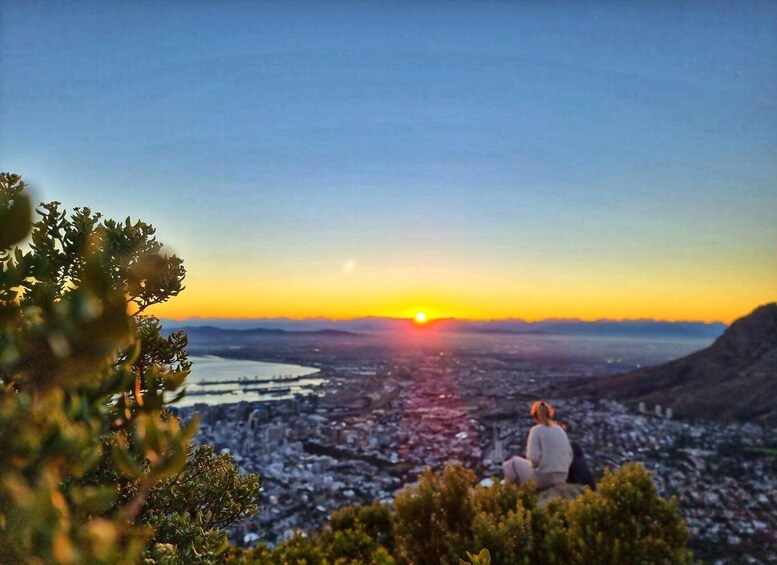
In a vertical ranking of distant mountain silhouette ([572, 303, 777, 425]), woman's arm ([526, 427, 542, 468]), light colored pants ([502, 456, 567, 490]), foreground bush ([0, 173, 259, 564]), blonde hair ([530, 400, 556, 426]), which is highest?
foreground bush ([0, 173, 259, 564])

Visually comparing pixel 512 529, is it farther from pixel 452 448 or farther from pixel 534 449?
pixel 452 448

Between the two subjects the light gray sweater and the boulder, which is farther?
the light gray sweater

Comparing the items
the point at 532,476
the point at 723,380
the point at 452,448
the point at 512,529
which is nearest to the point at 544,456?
the point at 532,476

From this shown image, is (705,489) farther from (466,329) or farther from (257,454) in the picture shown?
(466,329)

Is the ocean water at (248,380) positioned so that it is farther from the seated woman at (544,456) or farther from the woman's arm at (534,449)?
the woman's arm at (534,449)

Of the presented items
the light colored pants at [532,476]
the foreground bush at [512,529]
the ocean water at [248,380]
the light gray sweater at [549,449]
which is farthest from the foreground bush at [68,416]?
the ocean water at [248,380]

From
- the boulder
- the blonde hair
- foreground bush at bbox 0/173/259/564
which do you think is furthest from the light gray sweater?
foreground bush at bbox 0/173/259/564

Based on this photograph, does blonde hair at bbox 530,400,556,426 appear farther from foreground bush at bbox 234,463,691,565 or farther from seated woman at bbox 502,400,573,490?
foreground bush at bbox 234,463,691,565
